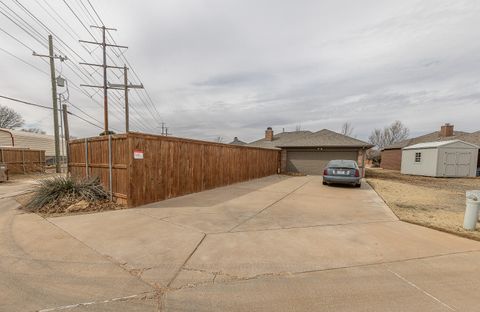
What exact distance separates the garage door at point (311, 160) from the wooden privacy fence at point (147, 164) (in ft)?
35.0

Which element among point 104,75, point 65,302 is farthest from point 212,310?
point 104,75

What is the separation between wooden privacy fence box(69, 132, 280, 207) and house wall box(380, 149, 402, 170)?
2612 centimetres

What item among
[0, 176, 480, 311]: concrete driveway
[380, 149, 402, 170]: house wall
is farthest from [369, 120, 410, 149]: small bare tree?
[0, 176, 480, 311]: concrete driveway

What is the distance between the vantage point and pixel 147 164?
6.95 metres

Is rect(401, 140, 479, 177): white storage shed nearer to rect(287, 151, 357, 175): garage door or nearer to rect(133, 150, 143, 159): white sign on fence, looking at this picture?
rect(287, 151, 357, 175): garage door

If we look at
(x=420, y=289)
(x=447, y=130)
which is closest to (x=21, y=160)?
(x=420, y=289)

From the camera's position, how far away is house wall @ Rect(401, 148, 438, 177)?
1953 centimetres

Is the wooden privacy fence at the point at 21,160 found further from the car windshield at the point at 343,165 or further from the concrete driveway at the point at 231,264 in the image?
the car windshield at the point at 343,165

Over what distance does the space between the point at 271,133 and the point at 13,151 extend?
21900 mm

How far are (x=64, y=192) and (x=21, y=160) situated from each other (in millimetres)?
15071

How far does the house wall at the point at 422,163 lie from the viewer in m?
19.5

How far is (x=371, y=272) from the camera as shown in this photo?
3104mm

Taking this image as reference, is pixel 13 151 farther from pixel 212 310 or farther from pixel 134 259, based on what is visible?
pixel 212 310

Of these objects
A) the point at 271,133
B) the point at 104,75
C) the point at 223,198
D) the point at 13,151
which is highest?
the point at 104,75
